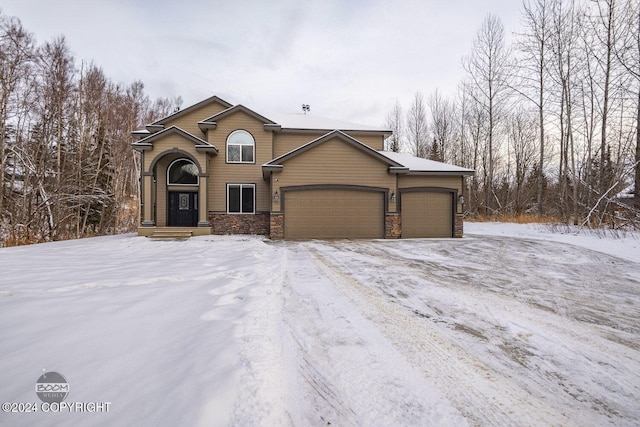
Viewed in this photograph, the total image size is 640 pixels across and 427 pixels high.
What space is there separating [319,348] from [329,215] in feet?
29.7

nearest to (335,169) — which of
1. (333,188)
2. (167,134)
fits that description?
(333,188)

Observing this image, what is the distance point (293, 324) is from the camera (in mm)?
2746

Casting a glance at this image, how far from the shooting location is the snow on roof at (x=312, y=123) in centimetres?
1433

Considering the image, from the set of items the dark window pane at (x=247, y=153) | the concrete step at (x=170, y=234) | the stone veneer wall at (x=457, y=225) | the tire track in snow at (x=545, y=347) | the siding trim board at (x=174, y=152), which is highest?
the dark window pane at (x=247, y=153)

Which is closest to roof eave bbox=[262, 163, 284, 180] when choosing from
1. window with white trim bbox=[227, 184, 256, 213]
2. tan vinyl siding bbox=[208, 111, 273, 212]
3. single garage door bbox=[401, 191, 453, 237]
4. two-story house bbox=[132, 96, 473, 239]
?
two-story house bbox=[132, 96, 473, 239]

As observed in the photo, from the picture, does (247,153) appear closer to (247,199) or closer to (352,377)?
(247,199)

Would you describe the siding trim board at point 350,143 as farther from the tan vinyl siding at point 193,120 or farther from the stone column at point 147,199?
the stone column at point 147,199

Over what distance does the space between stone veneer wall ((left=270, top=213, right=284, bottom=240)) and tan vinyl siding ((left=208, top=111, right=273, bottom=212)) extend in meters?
2.21

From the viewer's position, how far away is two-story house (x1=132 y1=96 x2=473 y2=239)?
36.9 ft

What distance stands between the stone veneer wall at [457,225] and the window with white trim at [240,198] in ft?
31.8

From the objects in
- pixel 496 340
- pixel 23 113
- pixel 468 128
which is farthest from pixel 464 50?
pixel 23 113

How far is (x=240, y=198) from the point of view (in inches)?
508

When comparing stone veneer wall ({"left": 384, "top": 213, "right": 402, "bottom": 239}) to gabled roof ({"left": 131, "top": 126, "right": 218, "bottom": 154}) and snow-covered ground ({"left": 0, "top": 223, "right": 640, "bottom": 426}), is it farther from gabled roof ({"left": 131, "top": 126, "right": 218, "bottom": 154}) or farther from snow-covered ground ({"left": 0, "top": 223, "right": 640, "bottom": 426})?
gabled roof ({"left": 131, "top": 126, "right": 218, "bottom": 154})

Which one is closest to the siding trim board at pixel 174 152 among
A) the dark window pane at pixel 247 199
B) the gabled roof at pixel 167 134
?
the gabled roof at pixel 167 134
